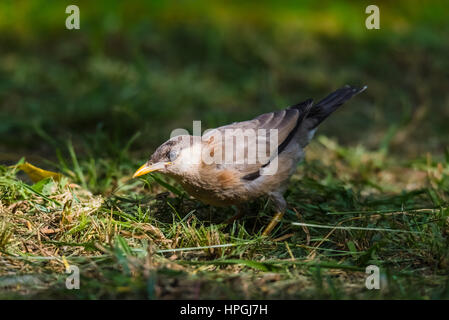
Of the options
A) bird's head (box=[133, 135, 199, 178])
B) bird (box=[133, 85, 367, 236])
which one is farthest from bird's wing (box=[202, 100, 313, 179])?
bird's head (box=[133, 135, 199, 178])

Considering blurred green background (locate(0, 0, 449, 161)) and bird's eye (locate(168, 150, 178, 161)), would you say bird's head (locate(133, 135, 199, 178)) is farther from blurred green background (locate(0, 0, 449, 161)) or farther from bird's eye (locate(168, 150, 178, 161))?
blurred green background (locate(0, 0, 449, 161))

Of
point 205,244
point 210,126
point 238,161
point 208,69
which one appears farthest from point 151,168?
point 208,69

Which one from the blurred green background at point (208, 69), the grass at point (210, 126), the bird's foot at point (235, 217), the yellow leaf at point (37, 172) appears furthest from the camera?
the blurred green background at point (208, 69)

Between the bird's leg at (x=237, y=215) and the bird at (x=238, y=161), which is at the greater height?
the bird at (x=238, y=161)

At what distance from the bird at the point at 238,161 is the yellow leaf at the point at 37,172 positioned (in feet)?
2.44

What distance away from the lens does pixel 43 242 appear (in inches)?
138

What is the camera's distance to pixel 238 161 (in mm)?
4203

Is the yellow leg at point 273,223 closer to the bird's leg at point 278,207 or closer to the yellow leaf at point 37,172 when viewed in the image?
the bird's leg at point 278,207

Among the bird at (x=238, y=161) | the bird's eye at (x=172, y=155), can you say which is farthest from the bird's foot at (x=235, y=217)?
the bird's eye at (x=172, y=155)

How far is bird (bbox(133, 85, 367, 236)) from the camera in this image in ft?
13.2

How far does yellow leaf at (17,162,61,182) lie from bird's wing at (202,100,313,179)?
122 cm

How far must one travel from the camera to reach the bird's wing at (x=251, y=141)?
165 inches

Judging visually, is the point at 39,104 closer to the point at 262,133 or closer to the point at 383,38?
the point at 262,133
